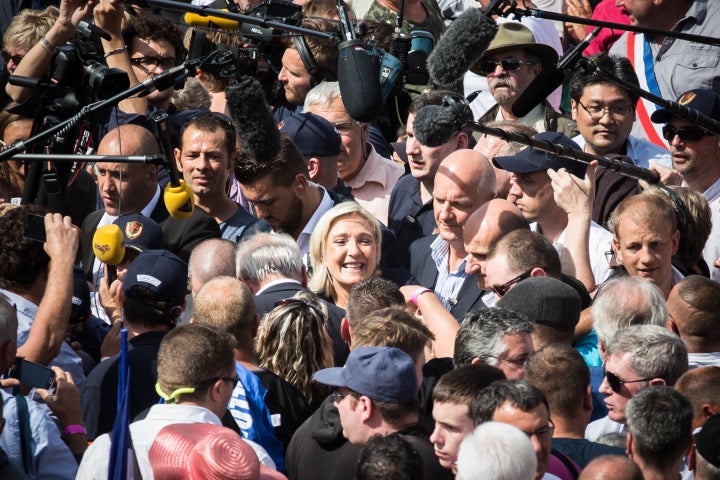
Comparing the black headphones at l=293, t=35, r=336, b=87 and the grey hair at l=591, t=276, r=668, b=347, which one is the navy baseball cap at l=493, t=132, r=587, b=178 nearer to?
the grey hair at l=591, t=276, r=668, b=347

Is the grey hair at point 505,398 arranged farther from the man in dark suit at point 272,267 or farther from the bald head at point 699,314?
the man in dark suit at point 272,267

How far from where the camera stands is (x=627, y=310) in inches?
225

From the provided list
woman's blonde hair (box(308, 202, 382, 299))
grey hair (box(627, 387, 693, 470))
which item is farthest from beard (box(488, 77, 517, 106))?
grey hair (box(627, 387, 693, 470))

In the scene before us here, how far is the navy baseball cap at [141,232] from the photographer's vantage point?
23.6 feet

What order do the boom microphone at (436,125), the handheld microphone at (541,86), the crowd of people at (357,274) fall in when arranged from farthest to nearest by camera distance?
1. the boom microphone at (436,125)
2. the handheld microphone at (541,86)
3. the crowd of people at (357,274)

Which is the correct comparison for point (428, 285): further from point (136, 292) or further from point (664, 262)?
point (136, 292)

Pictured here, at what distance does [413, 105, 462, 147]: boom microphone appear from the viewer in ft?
20.3

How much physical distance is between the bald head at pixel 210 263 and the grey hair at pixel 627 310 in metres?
2.01

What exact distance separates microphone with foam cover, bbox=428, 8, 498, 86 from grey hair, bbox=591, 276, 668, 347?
130cm

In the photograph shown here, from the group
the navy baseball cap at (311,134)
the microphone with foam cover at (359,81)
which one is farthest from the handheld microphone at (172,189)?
the navy baseball cap at (311,134)

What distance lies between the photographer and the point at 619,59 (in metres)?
6.58

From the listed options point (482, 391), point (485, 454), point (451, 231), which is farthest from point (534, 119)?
point (485, 454)

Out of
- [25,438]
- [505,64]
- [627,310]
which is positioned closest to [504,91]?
[505,64]

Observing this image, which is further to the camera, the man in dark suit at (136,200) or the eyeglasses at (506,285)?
the man in dark suit at (136,200)
